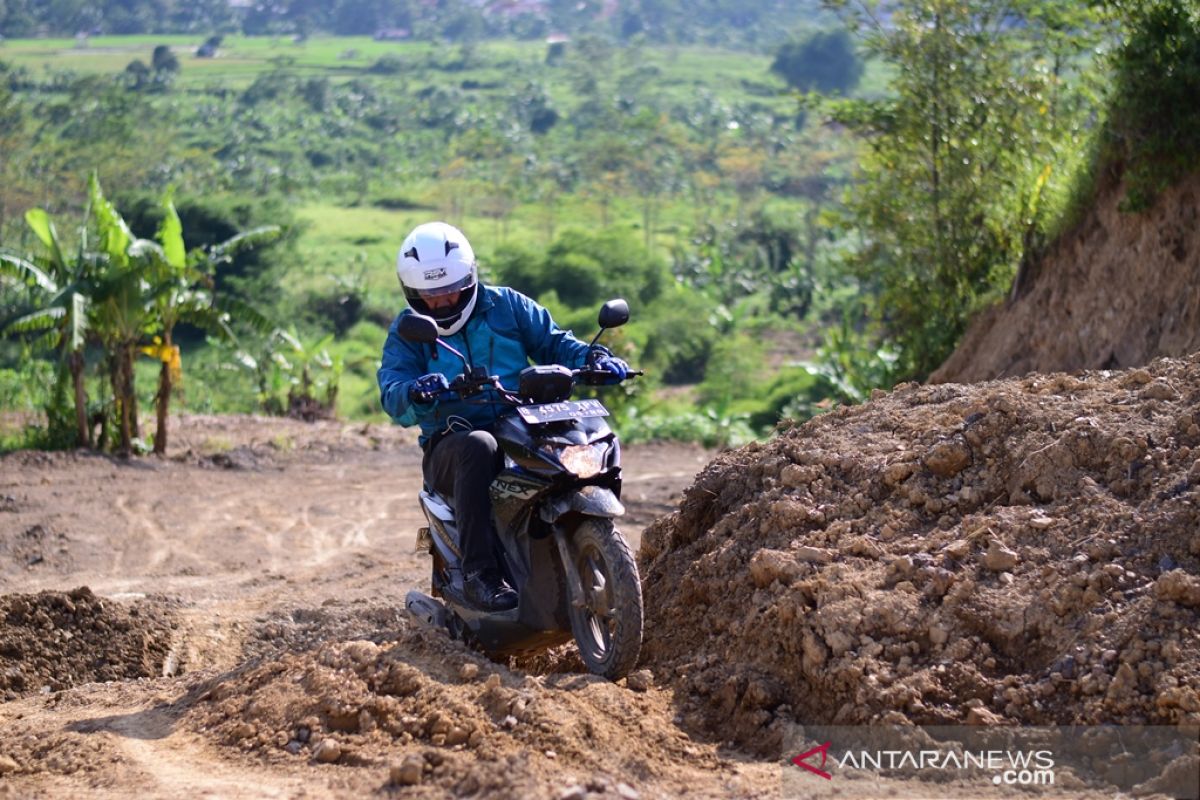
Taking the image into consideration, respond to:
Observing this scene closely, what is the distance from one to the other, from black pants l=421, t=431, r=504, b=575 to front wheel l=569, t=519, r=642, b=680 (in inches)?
16.1

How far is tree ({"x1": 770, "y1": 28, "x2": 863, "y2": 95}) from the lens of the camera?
279 ft

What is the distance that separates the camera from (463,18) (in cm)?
11394

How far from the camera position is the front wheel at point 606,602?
509cm

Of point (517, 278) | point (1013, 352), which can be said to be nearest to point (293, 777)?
point (1013, 352)

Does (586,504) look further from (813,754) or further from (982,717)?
(982,717)

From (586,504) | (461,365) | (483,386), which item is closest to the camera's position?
(586,504)

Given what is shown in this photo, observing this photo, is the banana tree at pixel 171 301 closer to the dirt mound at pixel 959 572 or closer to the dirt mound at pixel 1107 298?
the dirt mound at pixel 1107 298

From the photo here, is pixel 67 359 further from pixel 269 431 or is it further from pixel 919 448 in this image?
pixel 919 448

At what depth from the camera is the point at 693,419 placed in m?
19.1

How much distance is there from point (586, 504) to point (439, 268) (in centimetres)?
127

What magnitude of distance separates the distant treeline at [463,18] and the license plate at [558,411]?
10502cm

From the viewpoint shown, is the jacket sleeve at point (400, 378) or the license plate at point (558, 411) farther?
the jacket sleeve at point (400, 378)

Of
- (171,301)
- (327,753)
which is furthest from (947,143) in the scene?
(327,753)

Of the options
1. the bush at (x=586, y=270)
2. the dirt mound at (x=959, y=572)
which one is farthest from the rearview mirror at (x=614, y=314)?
the bush at (x=586, y=270)
